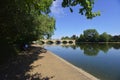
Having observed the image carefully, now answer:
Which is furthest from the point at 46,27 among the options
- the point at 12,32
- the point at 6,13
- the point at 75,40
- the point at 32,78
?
the point at 75,40

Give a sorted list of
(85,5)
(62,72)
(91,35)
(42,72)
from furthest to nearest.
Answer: (91,35) < (42,72) < (62,72) < (85,5)

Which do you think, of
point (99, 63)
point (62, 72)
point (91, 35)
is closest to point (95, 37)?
point (91, 35)

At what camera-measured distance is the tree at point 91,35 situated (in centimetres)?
15000

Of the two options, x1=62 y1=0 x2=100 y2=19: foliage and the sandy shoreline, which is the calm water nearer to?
the sandy shoreline

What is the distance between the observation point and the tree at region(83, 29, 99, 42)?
150 metres

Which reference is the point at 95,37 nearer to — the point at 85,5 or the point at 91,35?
the point at 91,35

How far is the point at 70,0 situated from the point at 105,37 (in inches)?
5485

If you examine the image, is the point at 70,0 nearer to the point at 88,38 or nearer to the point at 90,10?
the point at 90,10

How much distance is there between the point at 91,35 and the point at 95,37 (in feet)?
17.3

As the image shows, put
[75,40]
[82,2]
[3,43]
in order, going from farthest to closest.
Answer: [75,40] < [3,43] < [82,2]

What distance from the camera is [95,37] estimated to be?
150 meters

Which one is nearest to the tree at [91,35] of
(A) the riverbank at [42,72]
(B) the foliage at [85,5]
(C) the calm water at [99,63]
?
(C) the calm water at [99,63]

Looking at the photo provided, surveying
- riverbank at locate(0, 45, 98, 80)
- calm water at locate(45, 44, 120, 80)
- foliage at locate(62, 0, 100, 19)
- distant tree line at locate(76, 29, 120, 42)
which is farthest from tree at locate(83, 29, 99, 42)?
foliage at locate(62, 0, 100, 19)

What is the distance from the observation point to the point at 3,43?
19938 mm
